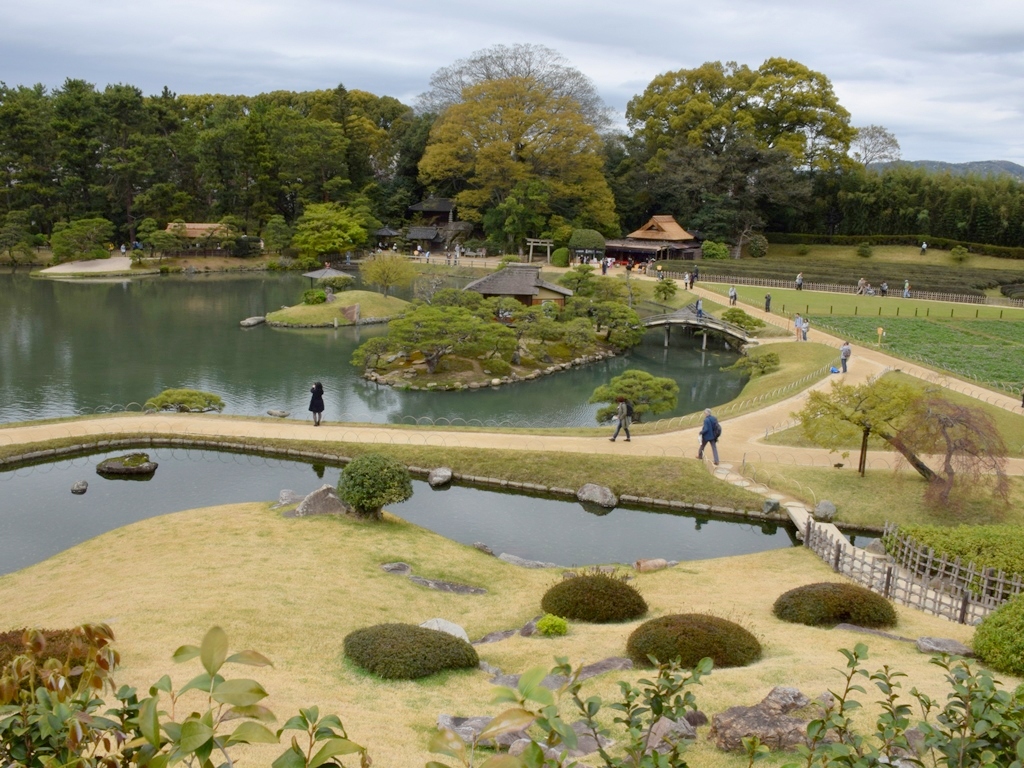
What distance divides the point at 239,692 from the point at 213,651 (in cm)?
24

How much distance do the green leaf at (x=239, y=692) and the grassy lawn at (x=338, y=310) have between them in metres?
40.8

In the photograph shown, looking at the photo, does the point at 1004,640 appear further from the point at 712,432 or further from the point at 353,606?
the point at 712,432

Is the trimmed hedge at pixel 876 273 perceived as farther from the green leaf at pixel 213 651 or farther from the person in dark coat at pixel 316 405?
the green leaf at pixel 213 651

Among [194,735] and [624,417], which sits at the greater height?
[194,735]

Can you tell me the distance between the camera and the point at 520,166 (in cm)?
5731

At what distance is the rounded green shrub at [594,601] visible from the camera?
11570 mm

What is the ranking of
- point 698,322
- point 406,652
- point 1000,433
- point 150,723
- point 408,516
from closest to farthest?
point 150,723
point 406,652
point 408,516
point 1000,433
point 698,322

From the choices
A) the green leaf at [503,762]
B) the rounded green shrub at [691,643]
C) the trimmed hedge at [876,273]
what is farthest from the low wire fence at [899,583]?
the trimmed hedge at [876,273]

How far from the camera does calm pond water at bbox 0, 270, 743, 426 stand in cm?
2792

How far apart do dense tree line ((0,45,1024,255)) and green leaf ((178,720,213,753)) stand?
55.1 meters

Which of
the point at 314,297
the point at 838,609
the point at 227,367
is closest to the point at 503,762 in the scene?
the point at 838,609

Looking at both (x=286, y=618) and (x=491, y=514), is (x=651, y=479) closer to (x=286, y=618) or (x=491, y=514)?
(x=491, y=514)

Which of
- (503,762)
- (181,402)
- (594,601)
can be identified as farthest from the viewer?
(181,402)

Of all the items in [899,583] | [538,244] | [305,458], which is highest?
[538,244]
